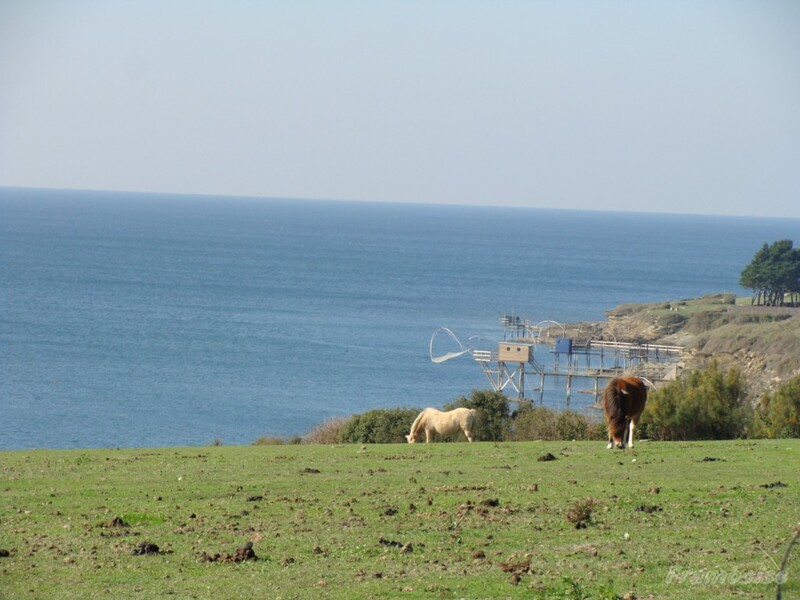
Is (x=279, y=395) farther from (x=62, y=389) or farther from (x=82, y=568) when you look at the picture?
(x=82, y=568)

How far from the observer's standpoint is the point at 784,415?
30359 millimetres

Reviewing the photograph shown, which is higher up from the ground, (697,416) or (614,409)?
(614,409)

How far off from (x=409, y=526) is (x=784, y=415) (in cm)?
1957

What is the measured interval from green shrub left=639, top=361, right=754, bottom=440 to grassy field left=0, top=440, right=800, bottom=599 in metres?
8.09

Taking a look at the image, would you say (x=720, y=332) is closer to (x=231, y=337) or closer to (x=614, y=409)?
(x=231, y=337)

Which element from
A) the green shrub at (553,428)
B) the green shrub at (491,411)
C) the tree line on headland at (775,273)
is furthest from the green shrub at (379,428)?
the tree line on headland at (775,273)

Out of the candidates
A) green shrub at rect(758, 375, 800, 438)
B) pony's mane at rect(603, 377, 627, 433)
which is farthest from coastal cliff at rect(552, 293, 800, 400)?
pony's mane at rect(603, 377, 627, 433)

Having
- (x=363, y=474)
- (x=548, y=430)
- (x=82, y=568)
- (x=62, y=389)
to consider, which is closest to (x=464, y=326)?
(x=62, y=389)

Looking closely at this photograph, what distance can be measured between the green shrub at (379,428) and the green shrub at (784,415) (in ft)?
32.9

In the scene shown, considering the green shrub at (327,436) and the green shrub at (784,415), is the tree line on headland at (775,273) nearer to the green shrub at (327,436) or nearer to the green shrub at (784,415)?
the green shrub at (784,415)

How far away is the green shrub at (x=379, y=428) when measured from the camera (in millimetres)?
31250

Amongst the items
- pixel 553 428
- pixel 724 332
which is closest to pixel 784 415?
pixel 553 428

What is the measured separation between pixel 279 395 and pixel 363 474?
5876 cm

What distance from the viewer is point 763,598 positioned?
1036 centimetres
